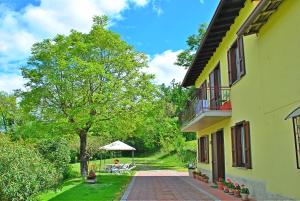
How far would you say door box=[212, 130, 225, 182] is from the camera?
18.3 m

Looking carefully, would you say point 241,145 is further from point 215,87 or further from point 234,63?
point 215,87

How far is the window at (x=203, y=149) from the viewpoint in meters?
21.4

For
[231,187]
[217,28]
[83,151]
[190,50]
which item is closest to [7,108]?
[190,50]

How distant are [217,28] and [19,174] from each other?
942cm

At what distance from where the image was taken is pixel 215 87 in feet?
55.4

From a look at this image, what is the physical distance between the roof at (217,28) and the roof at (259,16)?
2.36 meters

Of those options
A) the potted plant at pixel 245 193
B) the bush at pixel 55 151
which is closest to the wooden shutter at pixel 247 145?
the potted plant at pixel 245 193

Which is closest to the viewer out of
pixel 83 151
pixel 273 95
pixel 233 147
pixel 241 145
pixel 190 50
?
pixel 273 95

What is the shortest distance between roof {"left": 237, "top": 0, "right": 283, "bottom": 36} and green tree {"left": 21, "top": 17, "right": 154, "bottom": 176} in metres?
13.0

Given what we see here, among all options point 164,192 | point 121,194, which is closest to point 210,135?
point 164,192

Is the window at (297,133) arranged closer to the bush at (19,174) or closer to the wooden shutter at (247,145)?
the wooden shutter at (247,145)

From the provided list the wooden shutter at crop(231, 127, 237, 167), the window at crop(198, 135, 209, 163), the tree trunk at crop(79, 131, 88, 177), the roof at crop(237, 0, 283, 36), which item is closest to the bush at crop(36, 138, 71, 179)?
the tree trunk at crop(79, 131, 88, 177)

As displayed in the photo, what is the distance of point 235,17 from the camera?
45.7 ft

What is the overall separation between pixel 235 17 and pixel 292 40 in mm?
5565
